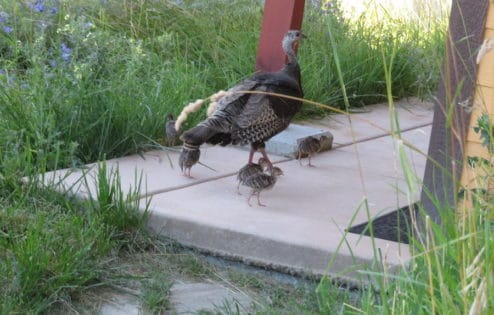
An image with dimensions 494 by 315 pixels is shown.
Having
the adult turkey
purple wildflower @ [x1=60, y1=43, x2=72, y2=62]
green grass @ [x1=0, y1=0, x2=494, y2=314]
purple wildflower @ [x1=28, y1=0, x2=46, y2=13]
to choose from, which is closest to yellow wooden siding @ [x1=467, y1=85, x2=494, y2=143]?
green grass @ [x1=0, y1=0, x2=494, y2=314]

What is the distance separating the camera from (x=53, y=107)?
244 inches

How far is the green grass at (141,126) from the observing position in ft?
12.1

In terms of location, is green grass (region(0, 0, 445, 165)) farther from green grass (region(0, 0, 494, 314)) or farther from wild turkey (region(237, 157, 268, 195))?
wild turkey (region(237, 157, 268, 195))

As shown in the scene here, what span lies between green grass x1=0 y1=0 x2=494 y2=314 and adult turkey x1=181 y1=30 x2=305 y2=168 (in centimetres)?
41

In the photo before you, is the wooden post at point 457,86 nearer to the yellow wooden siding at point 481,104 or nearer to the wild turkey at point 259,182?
the yellow wooden siding at point 481,104

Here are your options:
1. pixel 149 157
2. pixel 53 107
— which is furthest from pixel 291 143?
pixel 53 107

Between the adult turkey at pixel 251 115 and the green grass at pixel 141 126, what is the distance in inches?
16.2

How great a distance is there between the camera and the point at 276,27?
265 inches

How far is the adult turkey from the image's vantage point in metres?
5.69

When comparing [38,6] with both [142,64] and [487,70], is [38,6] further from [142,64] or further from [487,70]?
[487,70]

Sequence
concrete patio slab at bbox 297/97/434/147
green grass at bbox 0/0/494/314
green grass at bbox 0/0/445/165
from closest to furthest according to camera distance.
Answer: green grass at bbox 0/0/494/314
green grass at bbox 0/0/445/165
concrete patio slab at bbox 297/97/434/147

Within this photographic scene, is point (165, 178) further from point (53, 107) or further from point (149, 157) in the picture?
point (53, 107)

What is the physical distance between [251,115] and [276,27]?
127cm

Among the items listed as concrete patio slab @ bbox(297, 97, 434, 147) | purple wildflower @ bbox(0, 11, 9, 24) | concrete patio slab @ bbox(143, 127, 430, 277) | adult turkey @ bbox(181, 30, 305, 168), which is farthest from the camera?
purple wildflower @ bbox(0, 11, 9, 24)
